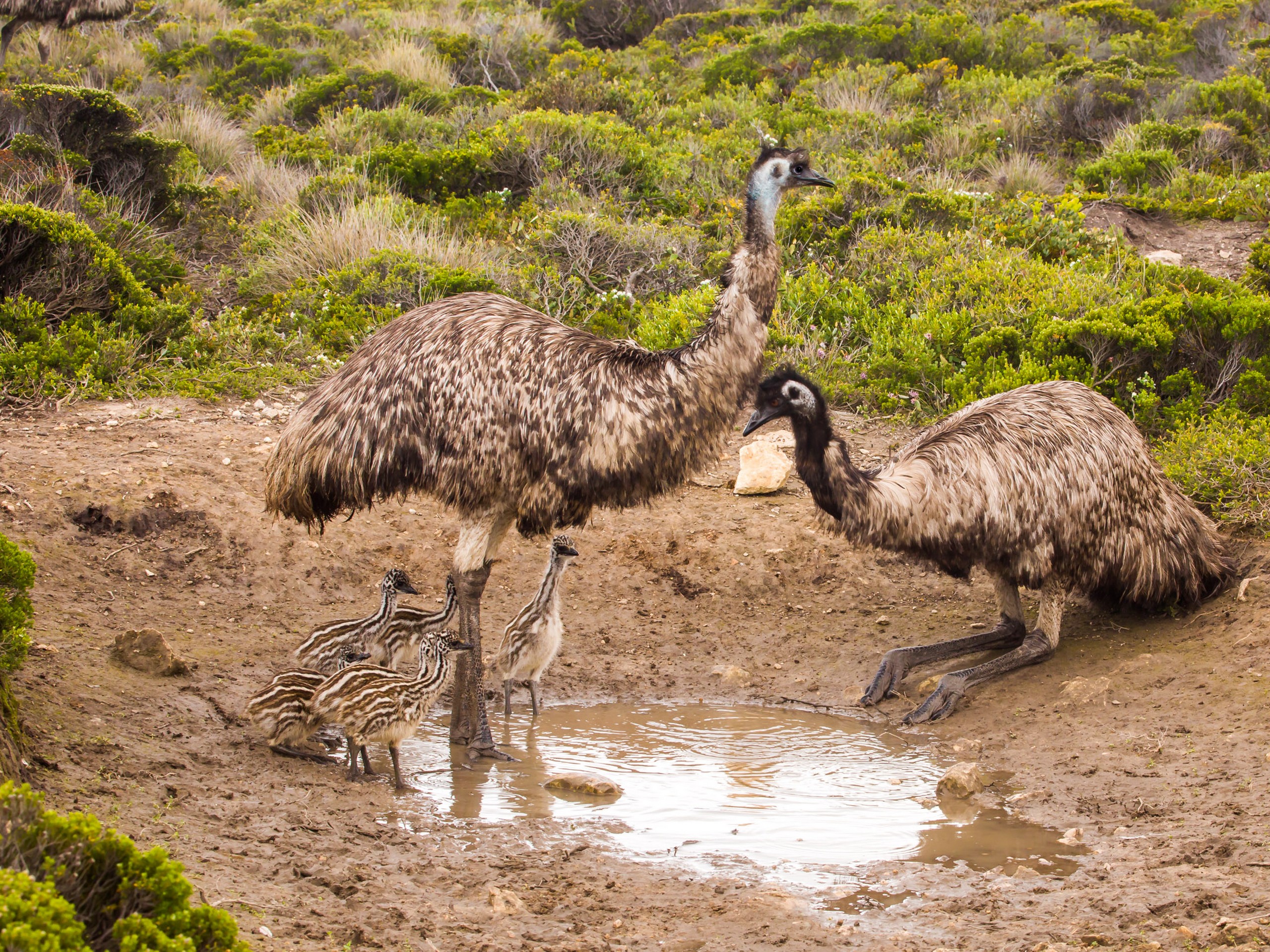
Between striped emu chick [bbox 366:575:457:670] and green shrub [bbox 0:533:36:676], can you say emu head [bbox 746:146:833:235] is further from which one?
green shrub [bbox 0:533:36:676]

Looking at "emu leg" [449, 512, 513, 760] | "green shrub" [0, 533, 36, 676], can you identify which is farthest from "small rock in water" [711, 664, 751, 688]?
"green shrub" [0, 533, 36, 676]

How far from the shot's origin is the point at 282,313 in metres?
10.7

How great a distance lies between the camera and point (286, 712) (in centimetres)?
534

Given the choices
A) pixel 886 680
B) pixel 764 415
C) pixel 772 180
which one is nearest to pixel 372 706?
pixel 764 415

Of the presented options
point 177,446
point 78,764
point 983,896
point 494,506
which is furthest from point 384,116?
point 983,896

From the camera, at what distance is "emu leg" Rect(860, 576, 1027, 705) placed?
652cm

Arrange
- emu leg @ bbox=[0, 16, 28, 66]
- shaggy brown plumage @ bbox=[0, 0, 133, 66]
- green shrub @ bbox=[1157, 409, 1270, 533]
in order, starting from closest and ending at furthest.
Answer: green shrub @ bbox=[1157, 409, 1270, 533] → emu leg @ bbox=[0, 16, 28, 66] → shaggy brown plumage @ bbox=[0, 0, 133, 66]

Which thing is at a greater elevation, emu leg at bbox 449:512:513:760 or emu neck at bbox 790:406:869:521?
emu neck at bbox 790:406:869:521

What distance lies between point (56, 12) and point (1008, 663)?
52.8 ft

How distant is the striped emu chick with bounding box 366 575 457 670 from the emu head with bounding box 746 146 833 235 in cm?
240

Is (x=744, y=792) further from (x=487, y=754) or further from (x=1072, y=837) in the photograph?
(x=1072, y=837)

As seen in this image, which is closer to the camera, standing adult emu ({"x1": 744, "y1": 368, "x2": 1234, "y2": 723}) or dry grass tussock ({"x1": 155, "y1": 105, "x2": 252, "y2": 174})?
standing adult emu ({"x1": 744, "y1": 368, "x2": 1234, "y2": 723})

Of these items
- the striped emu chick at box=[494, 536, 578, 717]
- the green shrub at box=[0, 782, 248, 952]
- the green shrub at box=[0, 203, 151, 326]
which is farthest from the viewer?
the green shrub at box=[0, 203, 151, 326]

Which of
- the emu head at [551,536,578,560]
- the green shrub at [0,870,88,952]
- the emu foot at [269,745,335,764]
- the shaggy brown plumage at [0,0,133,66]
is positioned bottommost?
the emu foot at [269,745,335,764]
